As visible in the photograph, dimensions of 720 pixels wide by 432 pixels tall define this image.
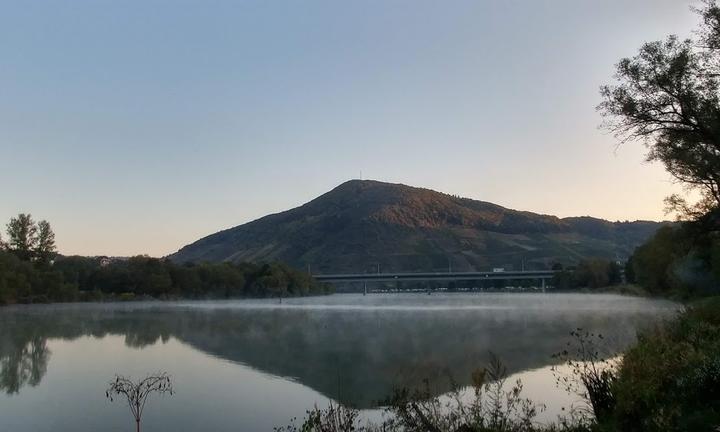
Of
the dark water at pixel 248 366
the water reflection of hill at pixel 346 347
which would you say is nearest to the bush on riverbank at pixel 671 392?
the dark water at pixel 248 366

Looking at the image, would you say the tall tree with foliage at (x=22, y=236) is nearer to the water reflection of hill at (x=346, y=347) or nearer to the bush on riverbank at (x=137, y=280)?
the bush on riverbank at (x=137, y=280)

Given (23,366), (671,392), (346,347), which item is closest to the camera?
(671,392)

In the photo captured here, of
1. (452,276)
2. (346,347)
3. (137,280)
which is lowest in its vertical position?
(346,347)

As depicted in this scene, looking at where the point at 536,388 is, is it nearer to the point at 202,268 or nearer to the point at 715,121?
the point at 715,121

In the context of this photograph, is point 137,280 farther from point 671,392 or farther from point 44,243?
point 671,392

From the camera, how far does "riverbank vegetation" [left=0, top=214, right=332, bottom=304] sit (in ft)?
308

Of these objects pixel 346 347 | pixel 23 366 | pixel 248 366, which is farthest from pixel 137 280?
pixel 248 366

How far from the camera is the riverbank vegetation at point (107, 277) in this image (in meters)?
93.9

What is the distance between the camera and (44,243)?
11050 cm

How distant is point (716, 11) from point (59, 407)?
2031cm

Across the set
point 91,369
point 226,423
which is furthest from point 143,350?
point 226,423

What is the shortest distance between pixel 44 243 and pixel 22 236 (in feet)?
11.7

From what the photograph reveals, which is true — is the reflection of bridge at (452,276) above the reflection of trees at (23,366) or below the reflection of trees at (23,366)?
above

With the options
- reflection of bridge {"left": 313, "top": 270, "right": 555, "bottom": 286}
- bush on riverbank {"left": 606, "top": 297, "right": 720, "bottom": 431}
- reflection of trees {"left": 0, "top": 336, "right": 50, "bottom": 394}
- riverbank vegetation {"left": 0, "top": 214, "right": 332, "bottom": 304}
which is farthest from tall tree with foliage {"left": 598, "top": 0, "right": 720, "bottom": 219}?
reflection of bridge {"left": 313, "top": 270, "right": 555, "bottom": 286}
